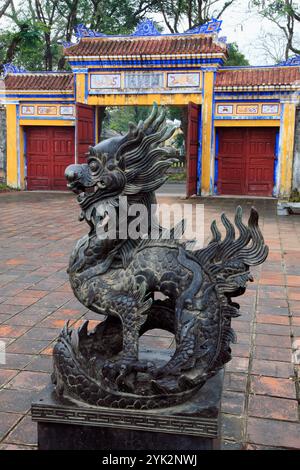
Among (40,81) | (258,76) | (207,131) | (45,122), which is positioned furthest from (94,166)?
(40,81)

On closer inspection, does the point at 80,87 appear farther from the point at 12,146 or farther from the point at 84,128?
the point at 12,146

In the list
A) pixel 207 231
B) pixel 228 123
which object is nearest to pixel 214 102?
pixel 228 123

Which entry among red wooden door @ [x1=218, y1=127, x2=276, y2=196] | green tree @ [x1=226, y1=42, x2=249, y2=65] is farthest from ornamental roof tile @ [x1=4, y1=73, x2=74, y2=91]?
green tree @ [x1=226, y1=42, x2=249, y2=65]

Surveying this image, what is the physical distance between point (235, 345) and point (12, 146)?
12803 mm

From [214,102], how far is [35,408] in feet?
40.6

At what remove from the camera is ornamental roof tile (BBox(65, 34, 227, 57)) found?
42.9 ft

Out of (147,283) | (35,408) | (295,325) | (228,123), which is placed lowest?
(295,325)

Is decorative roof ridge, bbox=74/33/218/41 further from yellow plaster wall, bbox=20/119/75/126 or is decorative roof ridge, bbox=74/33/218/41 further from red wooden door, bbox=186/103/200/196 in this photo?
yellow plaster wall, bbox=20/119/75/126

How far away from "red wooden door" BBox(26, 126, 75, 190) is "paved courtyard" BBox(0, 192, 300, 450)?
24.9 ft

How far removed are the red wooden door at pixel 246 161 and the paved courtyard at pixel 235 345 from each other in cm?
649

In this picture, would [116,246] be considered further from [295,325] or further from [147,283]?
[295,325]

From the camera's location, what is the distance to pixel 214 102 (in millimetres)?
13516

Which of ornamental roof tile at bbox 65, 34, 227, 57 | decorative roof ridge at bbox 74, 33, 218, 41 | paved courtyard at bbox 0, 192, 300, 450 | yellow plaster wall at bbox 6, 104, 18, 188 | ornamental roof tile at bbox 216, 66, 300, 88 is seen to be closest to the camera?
paved courtyard at bbox 0, 192, 300, 450

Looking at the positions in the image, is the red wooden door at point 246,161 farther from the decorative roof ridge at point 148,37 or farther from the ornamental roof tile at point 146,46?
the decorative roof ridge at point 148,37
